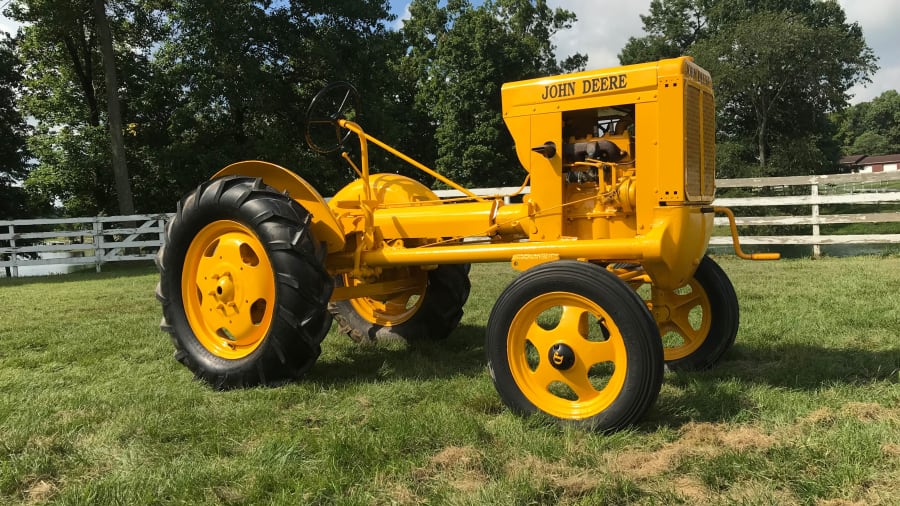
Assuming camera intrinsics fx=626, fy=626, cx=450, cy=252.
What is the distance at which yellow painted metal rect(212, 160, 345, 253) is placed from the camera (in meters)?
4.26

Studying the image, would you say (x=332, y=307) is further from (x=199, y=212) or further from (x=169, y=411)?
(x=169, y=411)

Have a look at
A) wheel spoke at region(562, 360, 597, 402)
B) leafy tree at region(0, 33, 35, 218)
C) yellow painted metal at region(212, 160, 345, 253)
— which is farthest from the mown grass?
leafy tree at region(0, 33, 35, 218)

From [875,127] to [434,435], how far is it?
109837mm

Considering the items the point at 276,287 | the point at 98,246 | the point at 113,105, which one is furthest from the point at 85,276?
the point at 276,287

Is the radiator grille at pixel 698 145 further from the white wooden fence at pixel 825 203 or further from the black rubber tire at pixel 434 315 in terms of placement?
the white wooden fence at pixel 825 203

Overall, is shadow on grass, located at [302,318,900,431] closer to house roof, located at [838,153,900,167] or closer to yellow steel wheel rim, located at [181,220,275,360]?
yellow steel wheel rim, located at [181,220,275,360]

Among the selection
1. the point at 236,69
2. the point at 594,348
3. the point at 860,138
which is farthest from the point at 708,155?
the point at 860,138

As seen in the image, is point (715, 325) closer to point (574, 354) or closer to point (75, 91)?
point (574, 354)

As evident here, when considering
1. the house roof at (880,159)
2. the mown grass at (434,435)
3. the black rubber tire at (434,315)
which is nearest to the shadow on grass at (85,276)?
the mown grass at (434,435)

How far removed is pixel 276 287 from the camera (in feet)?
12.6

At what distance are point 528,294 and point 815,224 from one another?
397 inches

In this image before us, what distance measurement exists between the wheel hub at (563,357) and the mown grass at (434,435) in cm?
32

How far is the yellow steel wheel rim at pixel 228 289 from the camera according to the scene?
4047mm

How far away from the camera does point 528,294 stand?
313 cm
